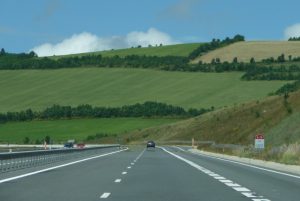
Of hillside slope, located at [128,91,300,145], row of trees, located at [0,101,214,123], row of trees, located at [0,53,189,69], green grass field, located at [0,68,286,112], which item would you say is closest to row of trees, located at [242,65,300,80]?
green grass field, located at [0,68,286,112]

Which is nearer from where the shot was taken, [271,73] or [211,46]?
[271,73]

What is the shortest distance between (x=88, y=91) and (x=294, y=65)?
3584 centimetres

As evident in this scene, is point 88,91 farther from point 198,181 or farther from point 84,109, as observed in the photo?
point 198,181

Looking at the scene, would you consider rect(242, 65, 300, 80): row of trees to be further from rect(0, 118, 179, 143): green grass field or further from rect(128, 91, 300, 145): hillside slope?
rect(128, 91, 300, 145): hillside slope

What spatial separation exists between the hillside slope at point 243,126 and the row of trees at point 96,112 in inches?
132

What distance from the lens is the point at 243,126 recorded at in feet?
329

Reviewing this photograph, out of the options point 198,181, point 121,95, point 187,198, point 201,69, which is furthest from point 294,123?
point 201,69

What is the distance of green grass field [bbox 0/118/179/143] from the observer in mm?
120062

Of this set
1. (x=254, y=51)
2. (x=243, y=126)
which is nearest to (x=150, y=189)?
(x=243, y=126)

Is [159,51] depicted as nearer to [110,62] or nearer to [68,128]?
[110,62]

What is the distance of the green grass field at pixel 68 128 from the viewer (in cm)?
12006

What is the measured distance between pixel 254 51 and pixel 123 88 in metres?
31.6

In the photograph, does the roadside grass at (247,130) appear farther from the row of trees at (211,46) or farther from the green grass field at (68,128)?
the row of trees at (211,46)

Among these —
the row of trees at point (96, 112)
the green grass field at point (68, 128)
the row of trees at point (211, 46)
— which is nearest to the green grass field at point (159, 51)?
the row of trees at point (211, 46)
